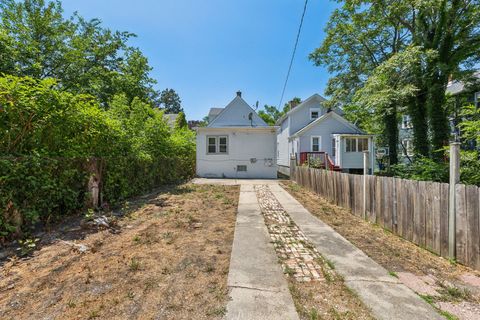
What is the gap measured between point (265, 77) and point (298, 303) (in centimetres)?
1685

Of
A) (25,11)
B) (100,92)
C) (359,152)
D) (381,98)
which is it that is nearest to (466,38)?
(381,98)

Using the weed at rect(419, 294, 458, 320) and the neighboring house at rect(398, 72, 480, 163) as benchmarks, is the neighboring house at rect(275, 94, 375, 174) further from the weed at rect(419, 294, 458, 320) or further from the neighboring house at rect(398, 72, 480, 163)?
the weed at rect(419, 294, 458, 320)

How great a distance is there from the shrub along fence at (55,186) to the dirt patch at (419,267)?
5.70 m

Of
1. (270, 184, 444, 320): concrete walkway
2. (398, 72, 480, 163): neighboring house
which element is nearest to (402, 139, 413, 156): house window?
(398, 72, 480, 163): neighboring house

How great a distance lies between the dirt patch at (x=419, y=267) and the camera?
2631 millimetres

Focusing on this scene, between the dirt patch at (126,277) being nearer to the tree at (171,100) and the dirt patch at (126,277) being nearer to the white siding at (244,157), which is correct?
the white siding at (244,157)

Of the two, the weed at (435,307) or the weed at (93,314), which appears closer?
the weed at (93,314)

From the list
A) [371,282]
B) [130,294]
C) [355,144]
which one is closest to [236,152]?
[355,144]

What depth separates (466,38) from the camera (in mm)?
11922

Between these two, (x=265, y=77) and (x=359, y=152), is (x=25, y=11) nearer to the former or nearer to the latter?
(x=265, y=77)

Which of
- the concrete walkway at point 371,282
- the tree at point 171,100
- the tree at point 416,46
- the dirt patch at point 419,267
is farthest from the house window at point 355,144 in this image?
the tree at point 171,100

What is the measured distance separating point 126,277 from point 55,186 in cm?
296

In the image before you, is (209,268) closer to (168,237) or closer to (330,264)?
(168,237)

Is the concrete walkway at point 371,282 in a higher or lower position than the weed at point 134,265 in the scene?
lower
